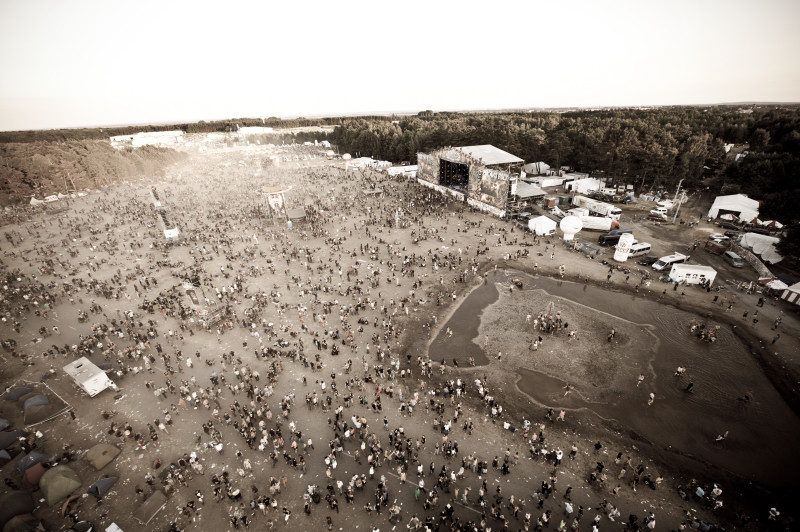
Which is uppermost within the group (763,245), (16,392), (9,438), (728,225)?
(763,245)

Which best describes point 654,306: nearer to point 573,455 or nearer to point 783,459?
point 783,459

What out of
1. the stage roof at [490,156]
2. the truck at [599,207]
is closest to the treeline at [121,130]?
the stage roof at [490,156]

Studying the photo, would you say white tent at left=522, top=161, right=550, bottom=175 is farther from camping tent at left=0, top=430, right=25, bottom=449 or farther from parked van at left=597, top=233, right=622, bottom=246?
camping tent at left=0, top=430, right=25, bottom=449

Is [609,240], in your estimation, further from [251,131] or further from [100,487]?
[251,131]

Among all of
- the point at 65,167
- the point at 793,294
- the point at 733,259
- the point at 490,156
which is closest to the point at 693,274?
the point at 793,294

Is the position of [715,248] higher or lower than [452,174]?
lower
